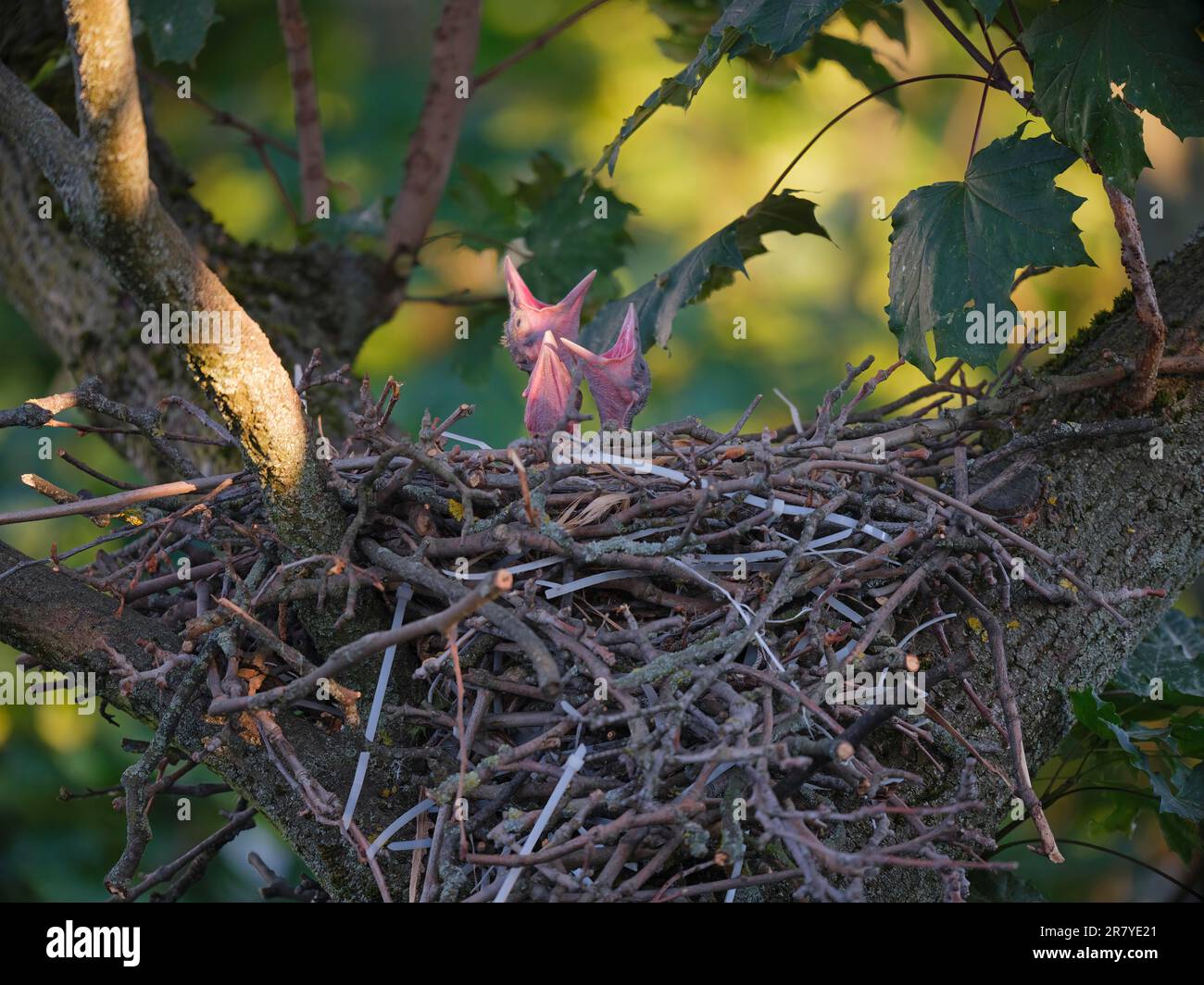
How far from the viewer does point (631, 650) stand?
1534 millimetres

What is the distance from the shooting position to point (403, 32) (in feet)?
18.5

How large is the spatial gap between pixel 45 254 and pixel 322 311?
2.37 ft

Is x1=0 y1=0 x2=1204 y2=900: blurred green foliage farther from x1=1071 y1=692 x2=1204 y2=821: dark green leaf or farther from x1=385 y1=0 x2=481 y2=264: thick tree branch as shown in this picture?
x1=1071 y1=692 x2=1204 y2=821: dark green leaf

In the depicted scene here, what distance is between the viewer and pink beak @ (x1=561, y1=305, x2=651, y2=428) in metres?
2.09

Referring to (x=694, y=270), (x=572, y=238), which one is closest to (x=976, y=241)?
(x=694, y=270)

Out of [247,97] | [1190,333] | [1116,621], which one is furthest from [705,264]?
[247,97]

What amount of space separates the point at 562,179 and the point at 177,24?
4.43ft

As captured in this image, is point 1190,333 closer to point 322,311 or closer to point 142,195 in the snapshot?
point 142,195

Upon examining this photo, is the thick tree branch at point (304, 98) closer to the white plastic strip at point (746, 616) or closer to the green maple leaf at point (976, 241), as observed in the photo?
the green maple leaf at point (976, 241)

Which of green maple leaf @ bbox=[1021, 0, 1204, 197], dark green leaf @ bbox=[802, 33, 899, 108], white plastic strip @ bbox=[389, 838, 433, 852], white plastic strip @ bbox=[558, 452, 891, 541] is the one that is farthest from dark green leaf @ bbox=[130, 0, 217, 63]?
white plastic strip @ bbox=[389, 838, 433, 852]

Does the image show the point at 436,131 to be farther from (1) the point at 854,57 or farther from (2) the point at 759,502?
(2) the point at 759,502

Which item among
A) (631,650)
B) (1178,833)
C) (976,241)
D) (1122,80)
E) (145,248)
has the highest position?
(1122,80)

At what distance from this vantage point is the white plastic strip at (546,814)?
4.29 ft

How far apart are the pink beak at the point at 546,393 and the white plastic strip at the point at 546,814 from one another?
791 mm
